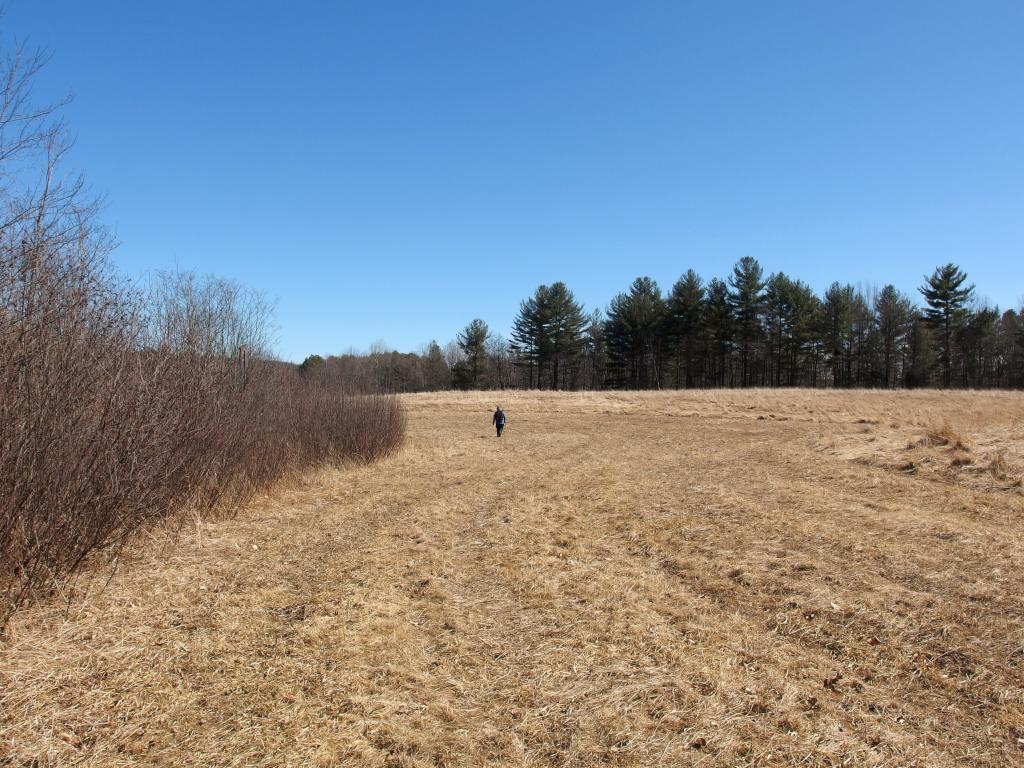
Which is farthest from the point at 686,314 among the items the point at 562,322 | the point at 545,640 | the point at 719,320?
the point at 545,640

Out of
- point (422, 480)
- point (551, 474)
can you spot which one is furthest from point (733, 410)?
point (422, 480)

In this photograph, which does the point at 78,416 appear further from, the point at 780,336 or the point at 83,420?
the point at 780,336

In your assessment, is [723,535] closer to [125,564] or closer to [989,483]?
[989,483]

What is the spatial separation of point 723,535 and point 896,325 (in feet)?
181

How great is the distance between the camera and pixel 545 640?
4.02 metres

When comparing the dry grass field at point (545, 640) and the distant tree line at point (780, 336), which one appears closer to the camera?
the dry grass field at point (545, 640)

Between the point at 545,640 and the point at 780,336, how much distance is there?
51960mm

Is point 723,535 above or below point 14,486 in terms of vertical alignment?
below

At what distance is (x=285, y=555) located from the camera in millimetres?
6090

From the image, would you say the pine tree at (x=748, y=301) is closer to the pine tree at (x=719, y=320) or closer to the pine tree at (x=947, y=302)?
the pine tree at (x=719, y=320)

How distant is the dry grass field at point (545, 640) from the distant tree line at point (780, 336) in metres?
40.8

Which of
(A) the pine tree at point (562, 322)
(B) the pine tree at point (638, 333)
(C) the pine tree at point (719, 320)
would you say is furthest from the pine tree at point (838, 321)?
(A) the pine tree at point (562, 322)

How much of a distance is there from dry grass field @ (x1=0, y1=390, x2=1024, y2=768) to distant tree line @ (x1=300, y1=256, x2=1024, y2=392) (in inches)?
1605

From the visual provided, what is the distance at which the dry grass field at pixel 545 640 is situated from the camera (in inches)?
112
